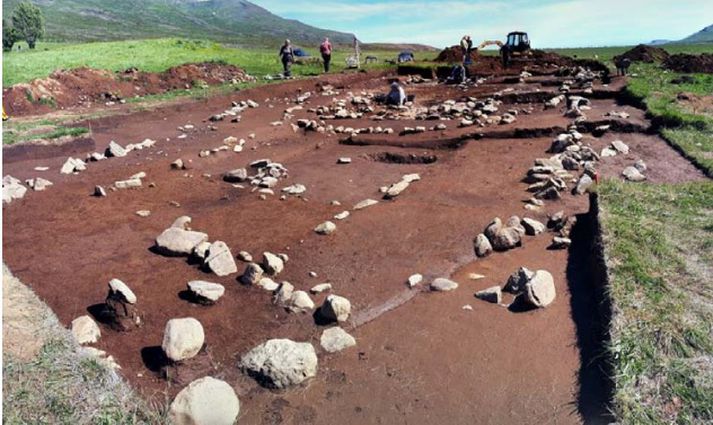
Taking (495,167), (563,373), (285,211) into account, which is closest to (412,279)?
(563,373)

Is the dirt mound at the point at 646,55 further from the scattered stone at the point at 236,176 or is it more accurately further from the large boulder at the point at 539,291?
the large boulder at the point at 539,291

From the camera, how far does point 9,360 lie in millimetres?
3705

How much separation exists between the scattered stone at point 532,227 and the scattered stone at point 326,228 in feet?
8.68

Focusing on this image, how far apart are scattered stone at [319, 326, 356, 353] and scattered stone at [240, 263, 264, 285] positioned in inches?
51.8

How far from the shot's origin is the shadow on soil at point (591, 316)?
3.78 m

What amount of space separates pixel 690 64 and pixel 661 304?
29435 mm

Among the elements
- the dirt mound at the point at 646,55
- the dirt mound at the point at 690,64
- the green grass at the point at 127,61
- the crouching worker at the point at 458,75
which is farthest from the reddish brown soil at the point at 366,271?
the dirt mound at the point at 646,55

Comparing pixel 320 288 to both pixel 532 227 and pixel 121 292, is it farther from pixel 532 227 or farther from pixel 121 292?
pixel 532 227

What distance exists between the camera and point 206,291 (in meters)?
5.43

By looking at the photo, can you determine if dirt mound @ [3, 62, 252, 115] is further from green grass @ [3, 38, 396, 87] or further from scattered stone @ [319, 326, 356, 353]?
scattered stone @ [319, 326, 356, 353]

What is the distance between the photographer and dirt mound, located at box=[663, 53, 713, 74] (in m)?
26.5

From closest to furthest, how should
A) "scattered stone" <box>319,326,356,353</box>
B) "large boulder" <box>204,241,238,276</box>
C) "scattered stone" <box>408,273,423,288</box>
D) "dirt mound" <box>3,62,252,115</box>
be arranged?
"scattered stone" <box>319,326,356,353</box>
"scattered stone" <box>408,273,423,288</box>
"large boulder" <box>204,241,238,276</box>
"dirt mound" <box>3,62,252,115</box>

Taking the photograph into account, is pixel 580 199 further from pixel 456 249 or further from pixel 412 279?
pixel 412 279

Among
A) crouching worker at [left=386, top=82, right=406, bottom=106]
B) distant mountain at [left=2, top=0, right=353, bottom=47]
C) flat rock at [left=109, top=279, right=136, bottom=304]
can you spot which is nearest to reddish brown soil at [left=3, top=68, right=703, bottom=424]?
flat rock at [left=109, top=279, right=136, bottom=304]
